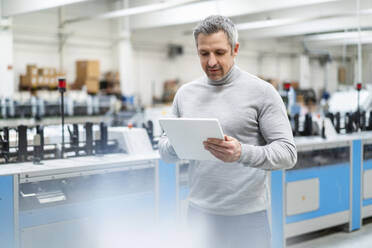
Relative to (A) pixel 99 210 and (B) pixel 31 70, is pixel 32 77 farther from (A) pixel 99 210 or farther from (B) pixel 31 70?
(A) pixel 99 210

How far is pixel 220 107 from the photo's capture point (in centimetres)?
138

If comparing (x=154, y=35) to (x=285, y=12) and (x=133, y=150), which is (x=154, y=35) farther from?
(x=133, y=150)

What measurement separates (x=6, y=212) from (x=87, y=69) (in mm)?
6750

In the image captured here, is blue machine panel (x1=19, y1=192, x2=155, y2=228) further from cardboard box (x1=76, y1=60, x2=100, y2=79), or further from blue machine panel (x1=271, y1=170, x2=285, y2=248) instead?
cardboard box (x1=76, y1=60, x2=100, y2=79)

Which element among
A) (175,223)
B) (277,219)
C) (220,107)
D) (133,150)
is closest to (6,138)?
(133,150)

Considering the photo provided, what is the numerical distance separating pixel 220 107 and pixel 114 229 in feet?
4.75

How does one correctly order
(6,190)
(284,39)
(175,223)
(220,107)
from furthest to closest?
(284,39) → (175,223) → (6,190) → (220,107)

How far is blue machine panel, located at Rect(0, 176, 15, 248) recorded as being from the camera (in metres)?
2.12

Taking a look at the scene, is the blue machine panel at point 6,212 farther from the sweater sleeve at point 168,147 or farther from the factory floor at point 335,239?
the factory floor at point 335,239

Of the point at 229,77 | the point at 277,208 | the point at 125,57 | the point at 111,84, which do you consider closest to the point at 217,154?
the point at 229,77

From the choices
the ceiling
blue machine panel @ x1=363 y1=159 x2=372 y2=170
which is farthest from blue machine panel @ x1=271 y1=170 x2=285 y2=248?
the ceiling

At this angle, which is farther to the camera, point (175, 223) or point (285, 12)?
point (285, 12)

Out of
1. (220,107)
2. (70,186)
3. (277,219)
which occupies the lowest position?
(277,219)

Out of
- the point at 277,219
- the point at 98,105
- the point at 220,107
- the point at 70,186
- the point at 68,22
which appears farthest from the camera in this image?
the point at 68,22
